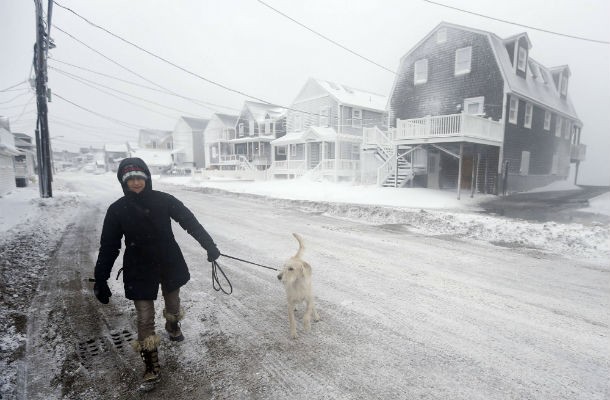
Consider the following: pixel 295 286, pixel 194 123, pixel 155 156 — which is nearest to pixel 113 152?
pixel 155 156

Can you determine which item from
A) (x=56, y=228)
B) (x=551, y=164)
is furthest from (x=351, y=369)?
(x=551, y=164)

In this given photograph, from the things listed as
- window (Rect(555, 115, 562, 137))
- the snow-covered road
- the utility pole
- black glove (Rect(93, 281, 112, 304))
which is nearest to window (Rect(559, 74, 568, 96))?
window (Rect(555, 115, 562, 137))

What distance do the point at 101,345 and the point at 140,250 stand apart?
1326 mm

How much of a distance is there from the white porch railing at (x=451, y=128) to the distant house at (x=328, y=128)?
A: 8.75 metres

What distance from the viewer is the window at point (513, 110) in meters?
18.4

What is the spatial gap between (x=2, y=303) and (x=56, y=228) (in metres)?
5.91

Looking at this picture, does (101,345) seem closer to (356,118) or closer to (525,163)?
(525,163)

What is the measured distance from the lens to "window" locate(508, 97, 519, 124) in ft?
60.3

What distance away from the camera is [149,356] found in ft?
8.82

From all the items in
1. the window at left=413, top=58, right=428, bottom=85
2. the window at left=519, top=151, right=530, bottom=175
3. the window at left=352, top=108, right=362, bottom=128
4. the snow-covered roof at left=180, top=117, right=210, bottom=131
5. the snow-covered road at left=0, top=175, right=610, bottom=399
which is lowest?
the snow-covered road at left=0, top=175, right=610, bottom=399

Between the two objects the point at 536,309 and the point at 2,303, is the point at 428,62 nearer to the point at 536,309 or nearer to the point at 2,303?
the point at 536,309

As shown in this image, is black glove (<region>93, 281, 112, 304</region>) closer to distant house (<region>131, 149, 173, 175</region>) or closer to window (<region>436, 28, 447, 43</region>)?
window (<region>436, 28, 447, 43</region>)

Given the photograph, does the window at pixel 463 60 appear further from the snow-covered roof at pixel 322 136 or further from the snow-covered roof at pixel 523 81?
the snow-covered roof at pixel 322 136

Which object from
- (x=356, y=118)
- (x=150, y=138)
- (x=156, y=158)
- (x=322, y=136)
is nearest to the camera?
(x=322, y=136)
